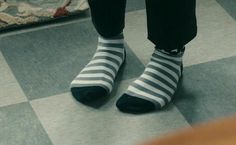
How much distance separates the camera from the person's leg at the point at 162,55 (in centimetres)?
92

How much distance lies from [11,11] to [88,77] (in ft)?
1.26

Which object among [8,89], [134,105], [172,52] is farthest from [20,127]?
[172,52]

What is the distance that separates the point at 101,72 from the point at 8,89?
22 cm

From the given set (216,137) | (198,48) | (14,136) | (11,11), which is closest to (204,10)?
(198,48)

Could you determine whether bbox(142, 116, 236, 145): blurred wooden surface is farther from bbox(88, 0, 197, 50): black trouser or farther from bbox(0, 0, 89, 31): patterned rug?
bbox(0, 0, 89, 31): patterned rug

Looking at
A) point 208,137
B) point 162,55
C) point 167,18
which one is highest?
point 208,137

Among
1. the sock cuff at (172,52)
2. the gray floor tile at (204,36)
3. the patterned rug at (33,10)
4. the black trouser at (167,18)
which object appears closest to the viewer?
the black trouser at (167,18)

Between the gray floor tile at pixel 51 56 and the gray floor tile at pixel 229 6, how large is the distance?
1.12 ft

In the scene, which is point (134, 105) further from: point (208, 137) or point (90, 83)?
point (208, 137)

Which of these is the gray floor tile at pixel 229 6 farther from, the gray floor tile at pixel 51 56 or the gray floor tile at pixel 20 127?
the gray floor tile at pixel 20 127

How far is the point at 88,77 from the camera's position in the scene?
3.48 feet

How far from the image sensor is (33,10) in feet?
4.28

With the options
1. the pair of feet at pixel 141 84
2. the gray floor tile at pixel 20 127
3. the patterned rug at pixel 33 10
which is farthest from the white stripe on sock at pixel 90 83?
the patterned rug at pixel 33 10

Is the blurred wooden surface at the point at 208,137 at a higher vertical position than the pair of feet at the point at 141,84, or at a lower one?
higher
